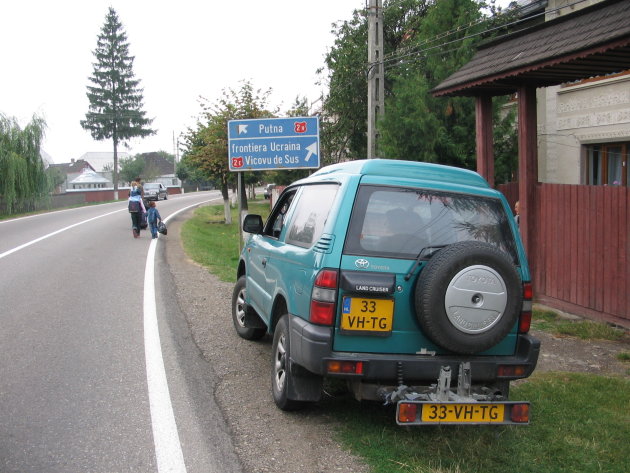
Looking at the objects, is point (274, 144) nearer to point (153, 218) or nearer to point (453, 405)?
point (153, 218)

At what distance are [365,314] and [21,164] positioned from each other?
30.4 meters

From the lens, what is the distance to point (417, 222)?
445 centimetres

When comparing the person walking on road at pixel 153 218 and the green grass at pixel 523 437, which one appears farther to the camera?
the person walking on road at pixel 153 218

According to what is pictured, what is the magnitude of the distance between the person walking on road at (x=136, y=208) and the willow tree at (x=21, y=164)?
1409 centimetres

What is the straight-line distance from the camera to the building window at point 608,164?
13.1 meters

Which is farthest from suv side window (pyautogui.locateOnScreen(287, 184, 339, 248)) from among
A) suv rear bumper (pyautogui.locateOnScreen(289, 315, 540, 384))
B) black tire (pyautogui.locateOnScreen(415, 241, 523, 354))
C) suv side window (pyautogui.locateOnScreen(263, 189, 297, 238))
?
black tire (pyautogui.locateOnScreen(415, 241, 523, 354))

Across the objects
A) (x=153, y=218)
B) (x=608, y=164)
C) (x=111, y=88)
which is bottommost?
(x=153, y=218)

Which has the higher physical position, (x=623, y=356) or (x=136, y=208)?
(x=136, y=208)

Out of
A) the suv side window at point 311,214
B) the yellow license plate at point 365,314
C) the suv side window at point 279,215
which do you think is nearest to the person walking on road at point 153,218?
the suv side window at point 279,215

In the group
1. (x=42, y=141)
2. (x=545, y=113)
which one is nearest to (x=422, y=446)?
(x=545, y=113)

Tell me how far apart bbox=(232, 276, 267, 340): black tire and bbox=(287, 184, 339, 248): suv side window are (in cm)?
182

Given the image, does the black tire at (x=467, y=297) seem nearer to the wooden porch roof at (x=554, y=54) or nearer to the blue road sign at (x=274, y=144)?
the wooden porch roof at (x=554, y=54)

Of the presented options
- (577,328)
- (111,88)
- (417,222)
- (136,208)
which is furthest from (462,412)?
(111,88)

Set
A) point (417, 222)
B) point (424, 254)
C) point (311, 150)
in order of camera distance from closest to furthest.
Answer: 1. point (424, 254)
2. point (417, 222)
3. point (311, 150)
